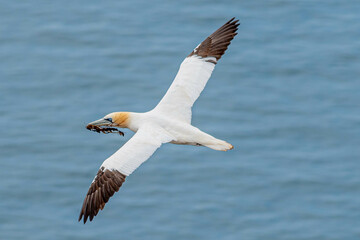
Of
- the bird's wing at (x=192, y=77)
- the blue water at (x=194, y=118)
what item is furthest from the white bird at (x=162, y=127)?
the blue water at (x=194, y=118)

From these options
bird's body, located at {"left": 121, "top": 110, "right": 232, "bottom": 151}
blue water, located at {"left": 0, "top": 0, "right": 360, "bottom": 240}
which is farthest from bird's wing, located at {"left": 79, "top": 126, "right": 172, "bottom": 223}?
blue water, located at {"left": 0, "top": 0, "right": 360, "bottom": 240}

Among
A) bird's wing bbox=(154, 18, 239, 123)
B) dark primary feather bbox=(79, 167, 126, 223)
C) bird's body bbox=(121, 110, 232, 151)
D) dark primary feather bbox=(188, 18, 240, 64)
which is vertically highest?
dark primary feather bbox=(188, 18, 240, 64)

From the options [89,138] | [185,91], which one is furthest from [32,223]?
[185,91]

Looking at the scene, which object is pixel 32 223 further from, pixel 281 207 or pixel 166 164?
pixel 281 207

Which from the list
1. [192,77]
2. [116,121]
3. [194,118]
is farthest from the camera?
[194,118]

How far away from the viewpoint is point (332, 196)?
24.2 meters

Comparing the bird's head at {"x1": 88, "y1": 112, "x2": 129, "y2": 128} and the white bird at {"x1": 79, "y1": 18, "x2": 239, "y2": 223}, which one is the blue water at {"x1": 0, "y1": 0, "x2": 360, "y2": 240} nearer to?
the white bird at {"x1": 79, "y1": 18, "x2": 239, "y2": 223}

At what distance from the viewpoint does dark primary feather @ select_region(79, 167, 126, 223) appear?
16.2 meters

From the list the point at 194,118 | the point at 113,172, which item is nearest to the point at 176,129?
the point at 113,172

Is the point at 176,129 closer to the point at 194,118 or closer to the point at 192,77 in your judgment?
the point at 192,77

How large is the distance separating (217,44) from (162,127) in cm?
260

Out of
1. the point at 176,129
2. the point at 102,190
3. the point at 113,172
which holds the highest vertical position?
the point at 176,129

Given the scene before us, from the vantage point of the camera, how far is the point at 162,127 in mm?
17031

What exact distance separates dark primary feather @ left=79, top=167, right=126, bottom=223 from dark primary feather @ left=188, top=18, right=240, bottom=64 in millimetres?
3357
